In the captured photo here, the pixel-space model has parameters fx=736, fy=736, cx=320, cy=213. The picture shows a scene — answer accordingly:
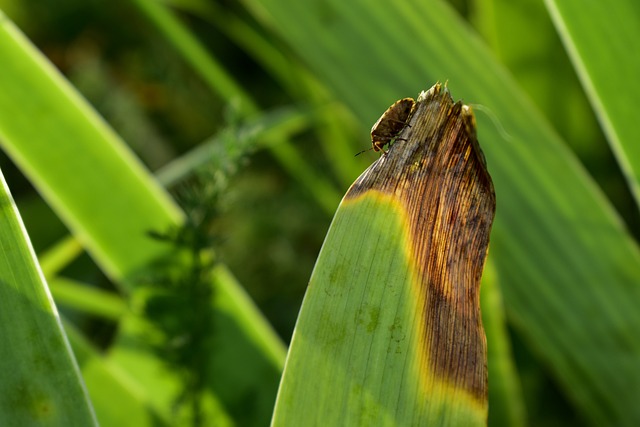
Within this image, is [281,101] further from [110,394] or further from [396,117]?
[396,117]

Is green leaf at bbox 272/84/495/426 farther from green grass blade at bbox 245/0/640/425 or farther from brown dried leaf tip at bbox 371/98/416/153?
green grass blade at bbox 245/0/640/425

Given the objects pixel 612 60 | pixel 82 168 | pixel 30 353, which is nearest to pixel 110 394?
pixel 82 168

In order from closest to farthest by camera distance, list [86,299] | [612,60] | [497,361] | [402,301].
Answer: [402,301] → [612,60] → [497,361] → [86,299]

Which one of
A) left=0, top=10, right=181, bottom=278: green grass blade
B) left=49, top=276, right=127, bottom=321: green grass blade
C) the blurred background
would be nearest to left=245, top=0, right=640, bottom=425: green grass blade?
the blurred background

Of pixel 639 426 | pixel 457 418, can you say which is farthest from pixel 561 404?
pixel 457 418

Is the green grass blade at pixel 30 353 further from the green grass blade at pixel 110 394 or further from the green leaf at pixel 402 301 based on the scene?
the green grass blade at pixel 110 394

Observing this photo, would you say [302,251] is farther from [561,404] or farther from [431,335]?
[431,335]
